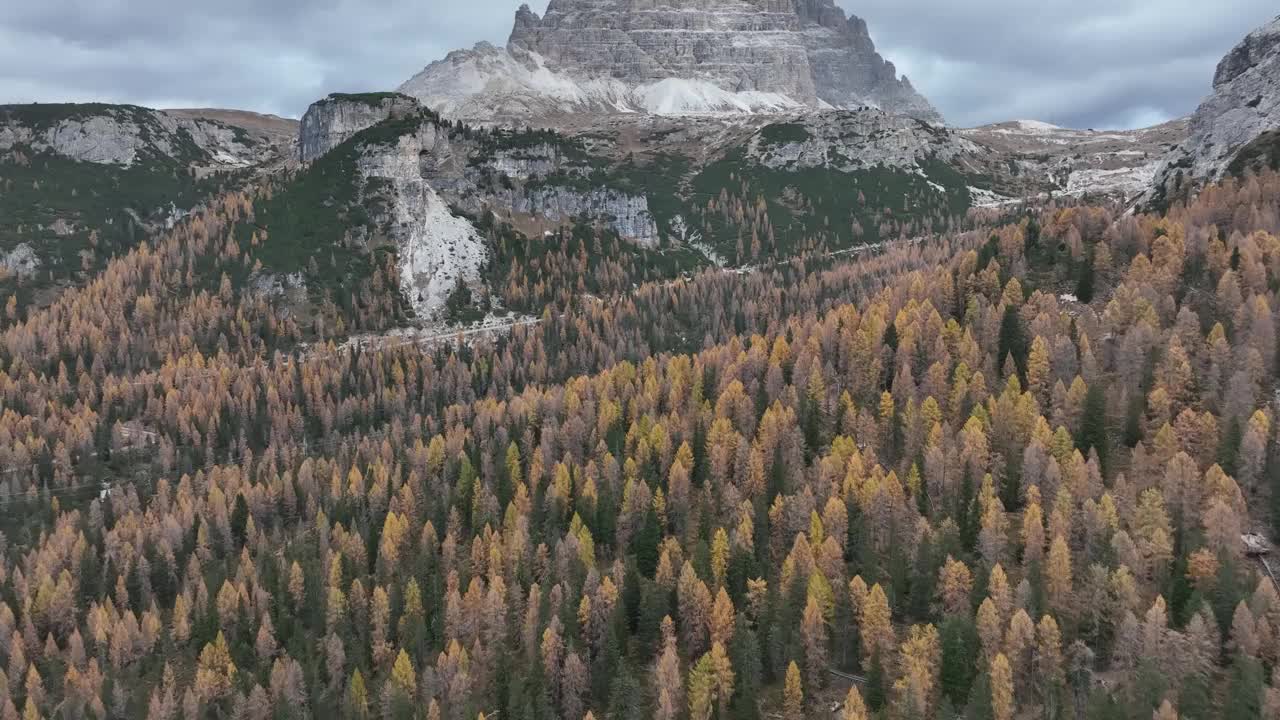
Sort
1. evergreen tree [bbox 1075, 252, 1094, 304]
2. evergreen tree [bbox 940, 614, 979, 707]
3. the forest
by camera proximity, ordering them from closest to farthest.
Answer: evergreen tree [bbox 940, 614, 979, 707] < the forest < evergreen tree [bbox 1075, 252, 1094, 304]

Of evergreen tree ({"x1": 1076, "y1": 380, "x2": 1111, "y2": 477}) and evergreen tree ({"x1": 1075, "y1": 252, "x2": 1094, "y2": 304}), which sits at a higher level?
evergreen tree ({"x1": 1075, "y1": 252, "x2": 1094, "y2": 304})

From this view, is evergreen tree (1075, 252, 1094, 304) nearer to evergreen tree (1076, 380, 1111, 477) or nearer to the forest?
the forest

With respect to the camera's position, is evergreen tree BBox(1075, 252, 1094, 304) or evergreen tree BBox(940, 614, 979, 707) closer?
evergreen tree BBox(940, 614, 979, 707)

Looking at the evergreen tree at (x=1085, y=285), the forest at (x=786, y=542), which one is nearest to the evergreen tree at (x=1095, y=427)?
the forest at (x=786, y=542)

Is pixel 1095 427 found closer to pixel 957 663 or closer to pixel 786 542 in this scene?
pixel 786 542

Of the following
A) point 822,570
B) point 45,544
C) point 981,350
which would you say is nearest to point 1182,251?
point 981,350

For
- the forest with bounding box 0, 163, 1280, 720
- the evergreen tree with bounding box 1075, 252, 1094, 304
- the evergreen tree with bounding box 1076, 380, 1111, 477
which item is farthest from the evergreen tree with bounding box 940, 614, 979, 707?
the evergreen tree with bounding box 1075, 252, 1094, 304

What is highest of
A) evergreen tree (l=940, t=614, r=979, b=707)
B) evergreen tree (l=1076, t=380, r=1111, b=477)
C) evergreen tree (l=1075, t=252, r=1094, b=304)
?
evergreen tree (l=1075, t=252, r=1094, b=304)

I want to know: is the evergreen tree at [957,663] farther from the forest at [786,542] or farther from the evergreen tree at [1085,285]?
the evergreen tree at [1085,285]

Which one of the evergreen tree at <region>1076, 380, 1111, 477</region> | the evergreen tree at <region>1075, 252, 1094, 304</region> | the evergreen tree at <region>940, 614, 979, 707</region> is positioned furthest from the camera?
the evergreen tree at <region>1075, 252, 1094, 304</region>
